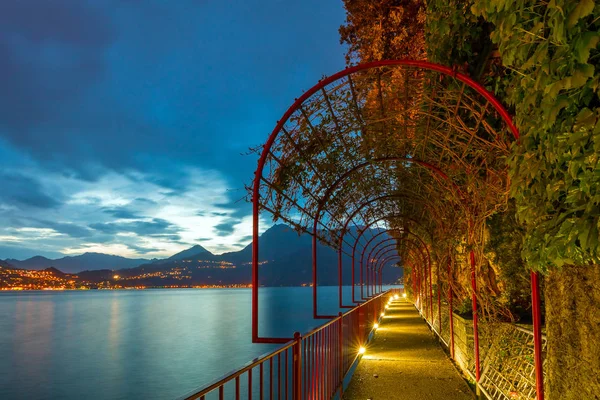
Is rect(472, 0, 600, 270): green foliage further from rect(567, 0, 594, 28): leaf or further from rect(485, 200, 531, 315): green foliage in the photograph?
rect(485, 200, 531, 315): green foliage

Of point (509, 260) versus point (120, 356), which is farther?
point (120, 356)

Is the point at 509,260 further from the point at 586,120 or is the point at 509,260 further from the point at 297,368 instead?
the point at 586,120

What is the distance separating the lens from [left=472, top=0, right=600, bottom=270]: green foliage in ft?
6.70

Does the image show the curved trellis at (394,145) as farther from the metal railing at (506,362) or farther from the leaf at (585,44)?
the leaf at (585,44)

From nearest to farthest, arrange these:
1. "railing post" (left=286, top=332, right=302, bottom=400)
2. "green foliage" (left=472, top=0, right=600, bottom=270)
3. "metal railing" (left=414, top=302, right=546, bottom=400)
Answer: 1. "green foliage" (left=472, top=0, right=600, bottom=270)
2. "railing post" (left=286, top=332, right=302, bottom=400)
3. "metal railing" (left=414, top=302, right=546, bottom=400)

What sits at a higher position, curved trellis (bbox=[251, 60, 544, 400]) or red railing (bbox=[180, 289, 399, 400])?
curved trellis (bbox=[251, 60, 544, 400])

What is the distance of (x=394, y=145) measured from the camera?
6516mm

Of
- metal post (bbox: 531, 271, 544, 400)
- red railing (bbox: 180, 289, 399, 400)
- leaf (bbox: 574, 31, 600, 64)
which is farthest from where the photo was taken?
metal post (bbox: 531, 271, 544, 400)

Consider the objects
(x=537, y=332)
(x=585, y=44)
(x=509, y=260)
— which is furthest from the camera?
(x=509, y=260)

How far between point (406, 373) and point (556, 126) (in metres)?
5.70

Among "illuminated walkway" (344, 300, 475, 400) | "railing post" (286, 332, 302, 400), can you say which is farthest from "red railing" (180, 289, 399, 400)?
"illuminated walkway" (344, 300, 475, 400)

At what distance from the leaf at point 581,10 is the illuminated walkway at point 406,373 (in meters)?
5.01

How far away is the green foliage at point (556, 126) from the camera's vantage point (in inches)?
80.4

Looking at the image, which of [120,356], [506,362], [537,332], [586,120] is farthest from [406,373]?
[120,356]
